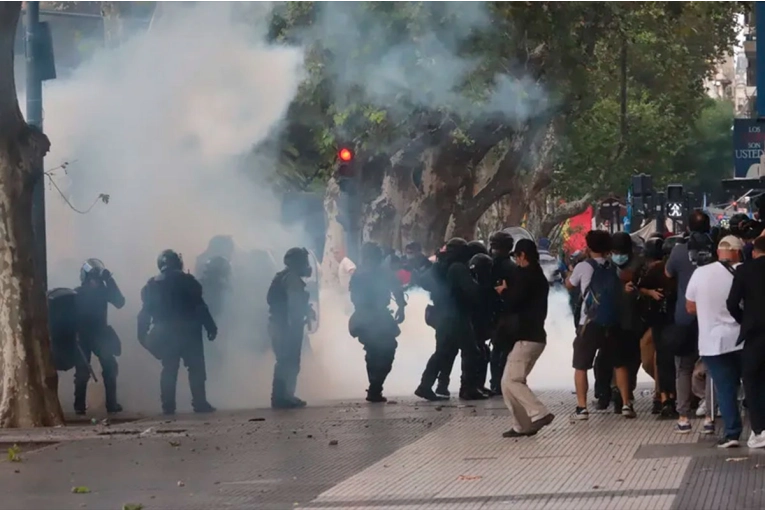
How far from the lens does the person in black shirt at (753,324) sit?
35.4 feet

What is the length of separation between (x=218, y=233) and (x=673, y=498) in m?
11.1

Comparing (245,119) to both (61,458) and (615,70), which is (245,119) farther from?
(615,70)

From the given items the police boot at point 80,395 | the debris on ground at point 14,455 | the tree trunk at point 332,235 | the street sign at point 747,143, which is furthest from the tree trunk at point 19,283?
the tree trunk at point 332,235

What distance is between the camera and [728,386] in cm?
1130

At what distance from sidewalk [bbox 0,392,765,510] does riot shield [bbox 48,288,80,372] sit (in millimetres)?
1249

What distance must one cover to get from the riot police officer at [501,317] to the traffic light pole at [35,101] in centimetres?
434

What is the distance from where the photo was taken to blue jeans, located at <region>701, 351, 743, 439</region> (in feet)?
37.0

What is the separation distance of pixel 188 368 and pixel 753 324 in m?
7.30

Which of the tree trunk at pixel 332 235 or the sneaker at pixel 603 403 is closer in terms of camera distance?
the sneaker at pixel 603 403

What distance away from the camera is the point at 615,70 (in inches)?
1535

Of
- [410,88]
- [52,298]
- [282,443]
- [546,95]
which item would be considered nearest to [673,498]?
[282,443]

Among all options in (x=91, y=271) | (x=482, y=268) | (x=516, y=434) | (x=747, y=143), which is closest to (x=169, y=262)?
(x=91, y=271)

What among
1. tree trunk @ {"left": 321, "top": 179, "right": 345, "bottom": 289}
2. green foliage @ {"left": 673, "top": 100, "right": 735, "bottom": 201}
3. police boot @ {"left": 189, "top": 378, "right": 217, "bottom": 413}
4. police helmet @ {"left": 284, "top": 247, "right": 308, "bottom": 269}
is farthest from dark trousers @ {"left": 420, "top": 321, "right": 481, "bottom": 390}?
green foliage @ {"left": 673, "top": 100, "right": 735, "bottom": 201}

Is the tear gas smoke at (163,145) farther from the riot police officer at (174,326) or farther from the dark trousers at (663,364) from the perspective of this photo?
the dark trousers at (663,364)
